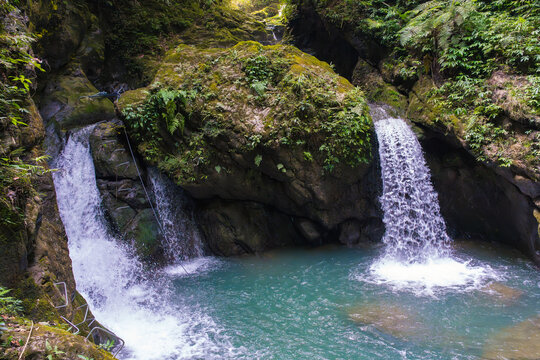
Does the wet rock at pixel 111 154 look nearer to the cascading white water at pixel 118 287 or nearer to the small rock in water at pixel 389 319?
the cascading white water at pixel 118 287

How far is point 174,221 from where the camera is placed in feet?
29.7

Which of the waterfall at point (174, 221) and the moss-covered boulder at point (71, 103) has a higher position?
the moss-covered boulder at point (71, 103)

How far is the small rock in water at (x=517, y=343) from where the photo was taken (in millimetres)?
4593

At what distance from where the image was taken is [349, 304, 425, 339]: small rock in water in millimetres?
5348

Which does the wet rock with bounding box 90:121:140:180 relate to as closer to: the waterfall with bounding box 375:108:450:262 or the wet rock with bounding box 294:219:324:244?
the wet rock with bounding box 294:219:324:244

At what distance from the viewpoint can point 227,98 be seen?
329 inches

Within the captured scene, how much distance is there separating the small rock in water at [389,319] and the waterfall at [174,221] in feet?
16.8

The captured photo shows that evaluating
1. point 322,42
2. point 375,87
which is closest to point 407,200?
point 375,87

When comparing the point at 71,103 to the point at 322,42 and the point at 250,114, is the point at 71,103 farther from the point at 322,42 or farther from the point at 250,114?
the point at 322,42

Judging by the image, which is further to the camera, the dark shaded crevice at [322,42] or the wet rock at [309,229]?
the dark shaded crevice at [322,42]

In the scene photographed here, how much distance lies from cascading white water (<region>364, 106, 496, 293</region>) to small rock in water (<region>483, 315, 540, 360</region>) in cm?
262

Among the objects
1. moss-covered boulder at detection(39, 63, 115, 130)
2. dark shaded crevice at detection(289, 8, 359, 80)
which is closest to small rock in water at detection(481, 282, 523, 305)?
dark shaded crevice at detection(289, 8, 359, 80)

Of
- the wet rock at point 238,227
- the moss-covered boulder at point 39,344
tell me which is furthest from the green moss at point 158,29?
the moss-covered boulder at point 39,344

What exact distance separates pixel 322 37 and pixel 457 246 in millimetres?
10324
